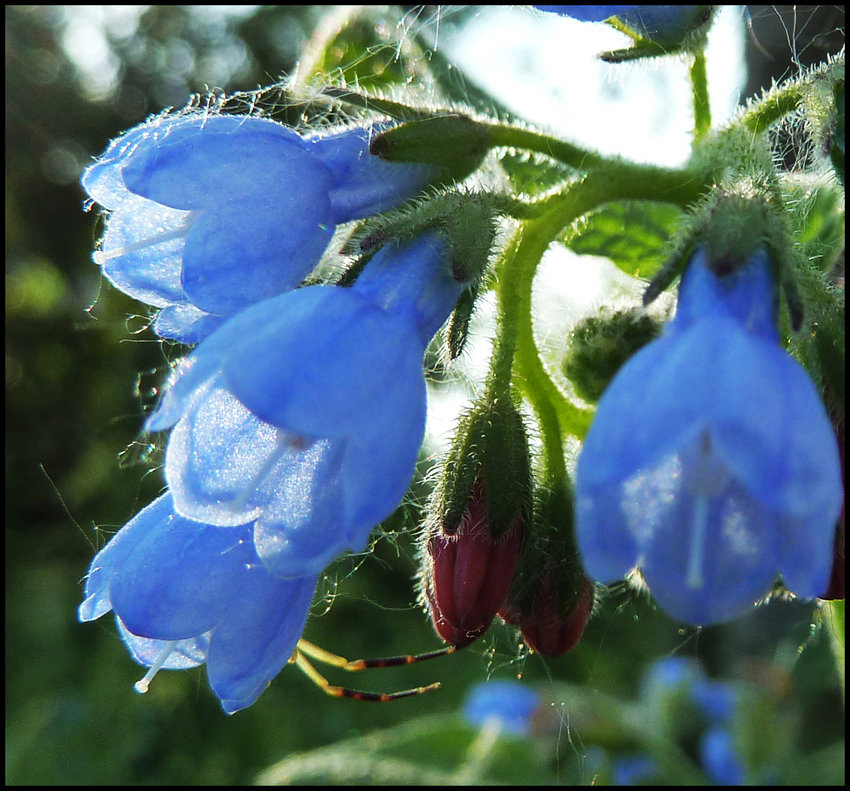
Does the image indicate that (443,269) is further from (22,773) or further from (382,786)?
(22,773)

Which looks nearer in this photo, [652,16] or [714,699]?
[652,16]

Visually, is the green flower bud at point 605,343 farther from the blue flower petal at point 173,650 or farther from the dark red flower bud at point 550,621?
the blue flower petal at point 173,650

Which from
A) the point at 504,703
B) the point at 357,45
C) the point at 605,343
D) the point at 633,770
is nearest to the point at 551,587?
the point at 605,343

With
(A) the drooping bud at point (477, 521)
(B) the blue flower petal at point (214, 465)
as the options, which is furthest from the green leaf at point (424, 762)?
(B) the blue flower petal at point (214, 465)

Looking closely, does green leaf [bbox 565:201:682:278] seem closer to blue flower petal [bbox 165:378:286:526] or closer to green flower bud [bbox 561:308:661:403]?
green flower bud [bbox 561:308:661:403]

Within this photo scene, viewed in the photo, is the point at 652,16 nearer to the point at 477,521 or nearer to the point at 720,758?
the point at 477,521

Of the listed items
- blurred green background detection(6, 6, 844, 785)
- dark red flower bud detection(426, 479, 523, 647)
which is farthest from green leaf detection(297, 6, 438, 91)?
dark red flower bud detection(426, 479, 523, 647)
